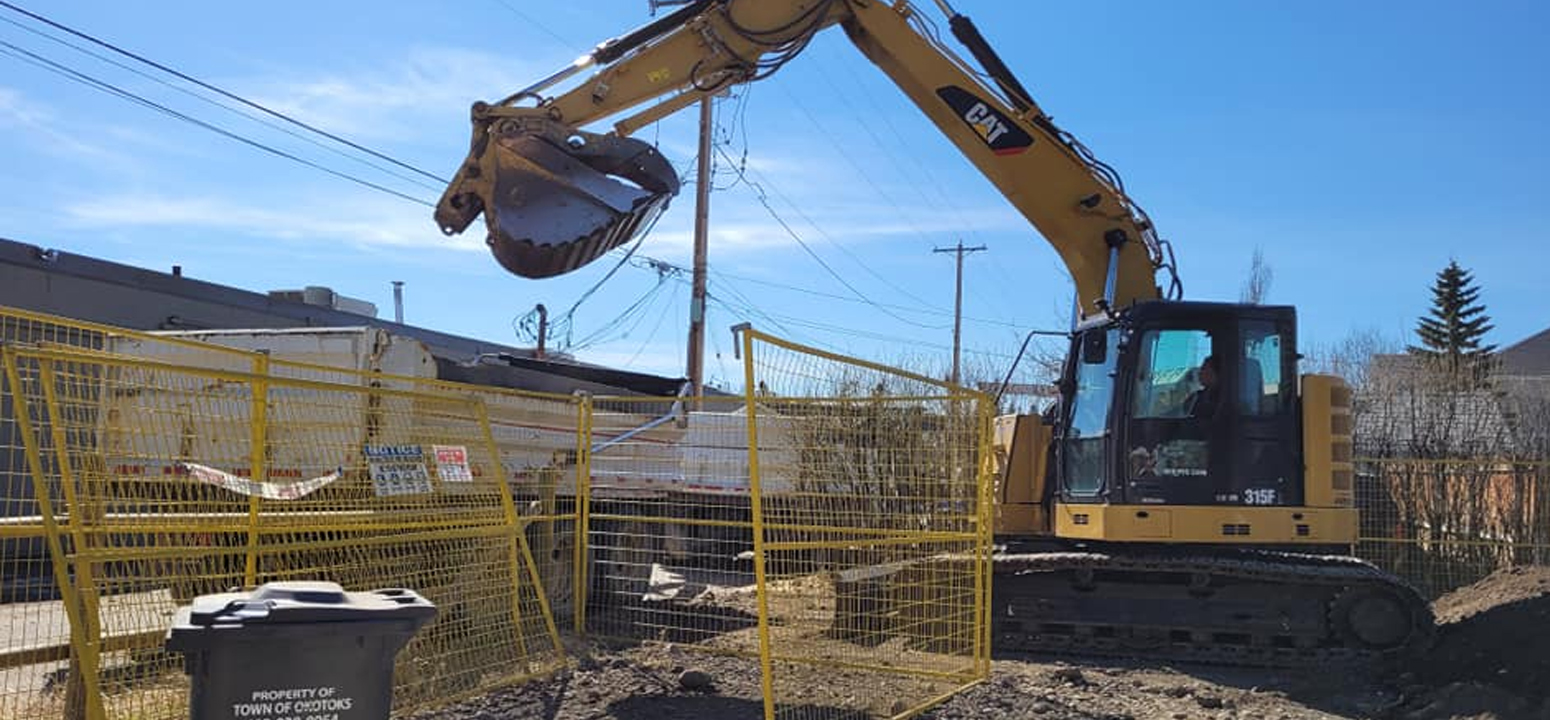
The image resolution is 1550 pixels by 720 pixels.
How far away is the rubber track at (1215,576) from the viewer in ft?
31.3

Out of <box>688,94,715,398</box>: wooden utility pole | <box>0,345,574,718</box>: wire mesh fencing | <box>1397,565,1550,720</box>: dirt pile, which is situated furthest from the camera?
<box>688,94,715,398</box>: wooden utility pole

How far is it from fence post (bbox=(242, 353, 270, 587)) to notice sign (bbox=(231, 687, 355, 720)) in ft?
5.28

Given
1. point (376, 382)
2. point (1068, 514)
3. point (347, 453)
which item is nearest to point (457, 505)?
point (347, 453)

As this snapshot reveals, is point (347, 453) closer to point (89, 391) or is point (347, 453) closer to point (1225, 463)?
point (89, 391)

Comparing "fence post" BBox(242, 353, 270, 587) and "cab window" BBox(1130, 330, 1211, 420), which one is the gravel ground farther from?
"cab window" BBox(1130, 330, 1211, 420)

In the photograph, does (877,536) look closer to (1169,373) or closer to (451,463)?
(451,463)

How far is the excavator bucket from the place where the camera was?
322 inches

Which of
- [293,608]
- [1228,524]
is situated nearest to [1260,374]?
[1228,524]

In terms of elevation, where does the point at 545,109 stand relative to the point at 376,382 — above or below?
above

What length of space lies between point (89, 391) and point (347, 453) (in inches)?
66.5

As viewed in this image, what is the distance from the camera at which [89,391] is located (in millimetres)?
5094

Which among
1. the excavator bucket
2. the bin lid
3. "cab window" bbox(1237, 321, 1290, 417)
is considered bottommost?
the bin lid

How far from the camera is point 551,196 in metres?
8.29

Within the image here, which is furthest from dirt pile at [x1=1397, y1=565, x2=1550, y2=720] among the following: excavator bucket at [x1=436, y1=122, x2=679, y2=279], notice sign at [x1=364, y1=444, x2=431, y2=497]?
notice sign at [x1=364, y1=444, x2=431, y2=497]
